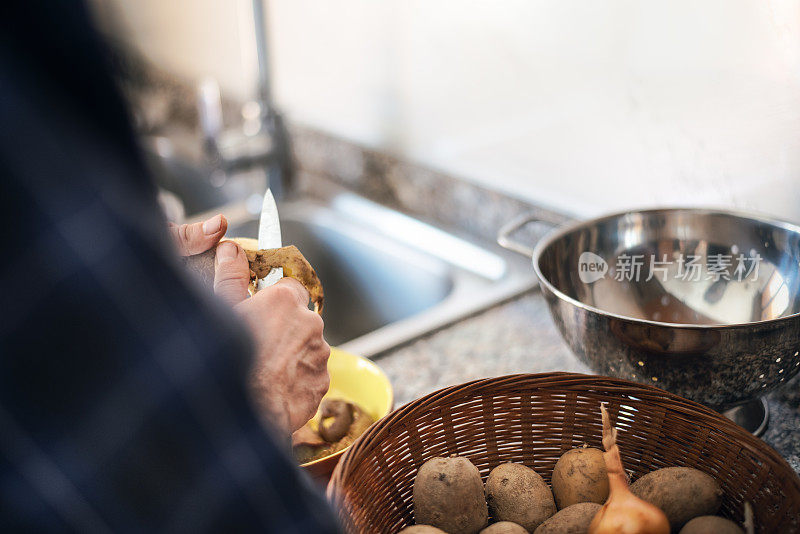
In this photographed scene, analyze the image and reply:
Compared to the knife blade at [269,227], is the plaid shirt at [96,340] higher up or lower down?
higher up

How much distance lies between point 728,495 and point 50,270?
468 millimetres

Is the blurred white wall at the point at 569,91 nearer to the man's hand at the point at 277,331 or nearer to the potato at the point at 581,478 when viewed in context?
the potato at the point at 581,478

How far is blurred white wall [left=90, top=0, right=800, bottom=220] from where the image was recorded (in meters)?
0.75

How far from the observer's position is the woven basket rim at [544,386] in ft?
1.53

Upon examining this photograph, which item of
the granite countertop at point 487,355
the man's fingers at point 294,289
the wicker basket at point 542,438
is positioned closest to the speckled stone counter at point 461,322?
the granite countertop at point 487,355

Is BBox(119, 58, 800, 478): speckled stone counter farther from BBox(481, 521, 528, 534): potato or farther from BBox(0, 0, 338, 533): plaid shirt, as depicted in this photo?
BBox(0, 0, 338, 533): plaid shirt

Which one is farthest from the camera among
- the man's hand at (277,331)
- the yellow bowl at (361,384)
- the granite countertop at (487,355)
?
the granite countertop at (487,355)

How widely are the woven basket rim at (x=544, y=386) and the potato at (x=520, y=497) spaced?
7cm

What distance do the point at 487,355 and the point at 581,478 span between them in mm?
317

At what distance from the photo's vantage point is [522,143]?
101 cm

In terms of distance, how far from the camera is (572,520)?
1.62 ft

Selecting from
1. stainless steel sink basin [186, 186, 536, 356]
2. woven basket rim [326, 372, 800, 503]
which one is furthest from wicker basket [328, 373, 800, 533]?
stainless steel sink basin [186, 186, 536, 356]

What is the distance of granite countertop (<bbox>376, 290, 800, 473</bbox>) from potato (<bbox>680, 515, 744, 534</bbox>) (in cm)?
28

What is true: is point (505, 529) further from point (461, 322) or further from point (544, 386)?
point (461, 322)
